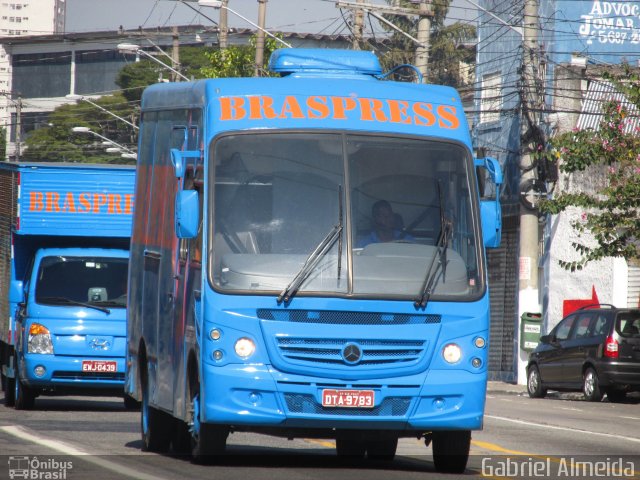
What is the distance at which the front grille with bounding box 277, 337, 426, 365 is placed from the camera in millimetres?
11008

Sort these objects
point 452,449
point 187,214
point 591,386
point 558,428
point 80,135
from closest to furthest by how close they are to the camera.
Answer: point 187,214, point 452,449, point 558,428, point 591,386, point 80,135

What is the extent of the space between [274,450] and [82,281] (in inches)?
254

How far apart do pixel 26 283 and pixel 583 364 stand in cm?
1160

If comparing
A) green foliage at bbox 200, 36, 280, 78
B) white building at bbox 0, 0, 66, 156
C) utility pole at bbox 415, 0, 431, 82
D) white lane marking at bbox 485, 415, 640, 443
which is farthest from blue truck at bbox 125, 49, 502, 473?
white building at bbox 0, 0, 66, 156

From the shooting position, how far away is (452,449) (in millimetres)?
11680

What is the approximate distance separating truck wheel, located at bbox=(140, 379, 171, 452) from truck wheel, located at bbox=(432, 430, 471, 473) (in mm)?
2770

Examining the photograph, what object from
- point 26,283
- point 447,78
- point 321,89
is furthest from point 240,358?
point 447,78

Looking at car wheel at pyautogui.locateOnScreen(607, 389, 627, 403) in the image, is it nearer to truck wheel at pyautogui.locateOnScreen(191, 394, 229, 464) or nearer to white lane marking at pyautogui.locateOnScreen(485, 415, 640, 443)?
white lane marking at pyautogui.locateOnScreen(485, 415, 640, 443)

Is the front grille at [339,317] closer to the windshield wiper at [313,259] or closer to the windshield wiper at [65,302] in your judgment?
the windshield wiper at [313,259]

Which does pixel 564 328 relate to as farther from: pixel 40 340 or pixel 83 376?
pixel 40 340

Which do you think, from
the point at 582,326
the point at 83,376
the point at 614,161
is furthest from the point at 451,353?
the point at 582,326

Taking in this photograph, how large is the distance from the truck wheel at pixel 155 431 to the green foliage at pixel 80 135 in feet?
201

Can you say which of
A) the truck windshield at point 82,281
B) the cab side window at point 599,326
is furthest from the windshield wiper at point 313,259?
the cab side window at point 599,326

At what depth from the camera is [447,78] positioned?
76750mm
